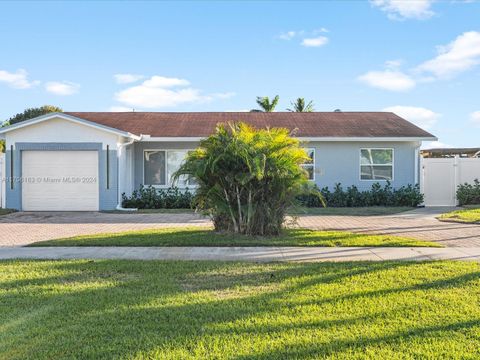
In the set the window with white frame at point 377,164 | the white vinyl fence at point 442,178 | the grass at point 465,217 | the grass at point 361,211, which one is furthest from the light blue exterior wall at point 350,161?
the grass at point 465,217

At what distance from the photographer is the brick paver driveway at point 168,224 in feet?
35.8

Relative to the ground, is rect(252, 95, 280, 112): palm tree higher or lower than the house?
higher

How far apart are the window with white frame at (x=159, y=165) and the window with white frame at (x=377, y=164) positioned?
25.7ft

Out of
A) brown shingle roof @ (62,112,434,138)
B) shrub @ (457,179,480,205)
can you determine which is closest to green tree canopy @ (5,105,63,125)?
brown shingle roof @ (62,112,434,138)

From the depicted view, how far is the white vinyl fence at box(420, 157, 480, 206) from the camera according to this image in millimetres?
20297

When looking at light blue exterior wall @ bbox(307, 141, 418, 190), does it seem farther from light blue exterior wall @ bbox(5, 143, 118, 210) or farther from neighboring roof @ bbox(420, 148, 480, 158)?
neighboring roof @ bbox(420, 148, 480, 158)

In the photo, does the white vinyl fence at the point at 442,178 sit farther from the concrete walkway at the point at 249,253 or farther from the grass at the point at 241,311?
the grass at the point at 241,311

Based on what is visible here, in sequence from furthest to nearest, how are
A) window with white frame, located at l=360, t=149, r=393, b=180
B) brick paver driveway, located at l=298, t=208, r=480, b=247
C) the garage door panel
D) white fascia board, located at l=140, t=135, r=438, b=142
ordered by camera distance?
1. window with white frame, located at l=360, t=149, r=393, b=180
2. white fascia board, located at l=140, t=135, r=438, b=142
3. the garage door panel
4. brick paver driveway, located at l=298, t=208, r=480, b=247

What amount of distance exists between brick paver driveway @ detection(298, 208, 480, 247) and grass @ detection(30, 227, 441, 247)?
3.16 feet

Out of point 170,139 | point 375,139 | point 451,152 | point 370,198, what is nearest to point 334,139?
point 375,139

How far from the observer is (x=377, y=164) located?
19.9 m

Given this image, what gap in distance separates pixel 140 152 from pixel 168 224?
7.18 m

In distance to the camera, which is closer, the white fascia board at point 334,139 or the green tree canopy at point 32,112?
the white fascia board at point 334,139

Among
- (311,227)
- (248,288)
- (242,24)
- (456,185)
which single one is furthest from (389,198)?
(248,288)
